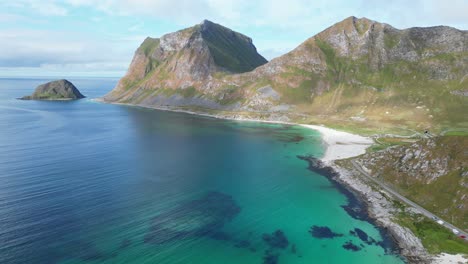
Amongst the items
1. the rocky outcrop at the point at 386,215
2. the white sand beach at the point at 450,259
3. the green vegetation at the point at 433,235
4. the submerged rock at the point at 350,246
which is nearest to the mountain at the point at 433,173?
the green vegetation at the point at 433,235

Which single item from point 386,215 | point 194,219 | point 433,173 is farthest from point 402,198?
point 194,219

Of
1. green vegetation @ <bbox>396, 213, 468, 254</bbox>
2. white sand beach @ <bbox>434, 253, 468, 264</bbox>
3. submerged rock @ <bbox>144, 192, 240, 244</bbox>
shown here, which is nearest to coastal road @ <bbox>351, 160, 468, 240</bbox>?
green vegetation @ <bbox>396, 213, 468, 254</bbox>

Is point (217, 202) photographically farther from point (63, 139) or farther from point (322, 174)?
point (63, 139)

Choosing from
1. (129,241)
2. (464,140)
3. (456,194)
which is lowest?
(129,241)

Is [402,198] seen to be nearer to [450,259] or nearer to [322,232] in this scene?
[450,259]

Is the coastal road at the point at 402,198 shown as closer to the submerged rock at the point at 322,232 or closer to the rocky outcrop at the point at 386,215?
the rocky outcrop at the point at 386,215

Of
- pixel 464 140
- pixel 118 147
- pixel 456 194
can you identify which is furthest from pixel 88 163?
pixel 464 140
